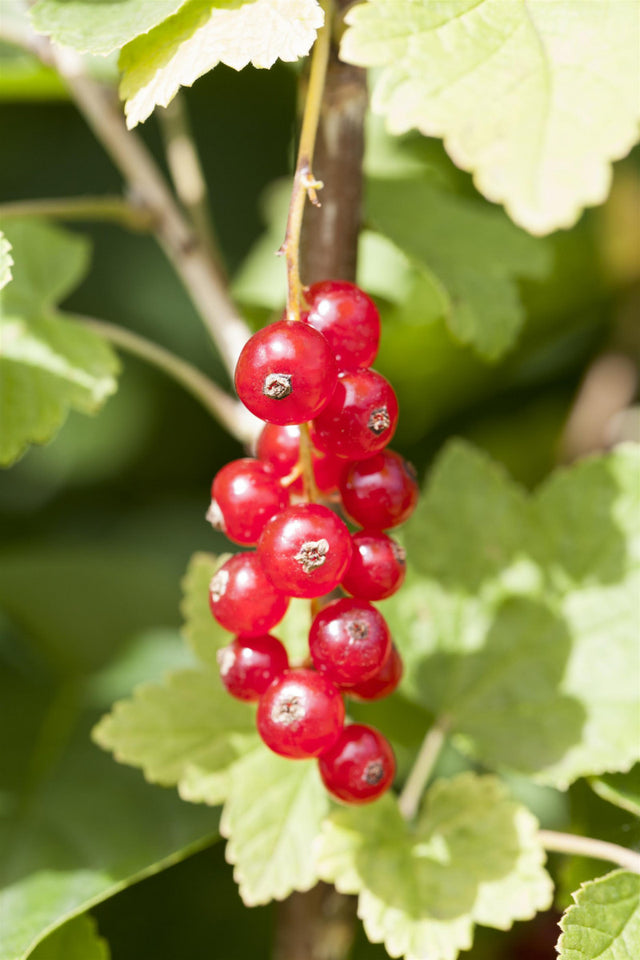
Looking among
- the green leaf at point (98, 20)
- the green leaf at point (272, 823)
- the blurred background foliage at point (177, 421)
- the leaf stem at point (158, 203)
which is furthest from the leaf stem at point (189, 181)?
the green leaf at point (272, 823)

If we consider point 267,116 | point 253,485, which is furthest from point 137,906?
point 267,116

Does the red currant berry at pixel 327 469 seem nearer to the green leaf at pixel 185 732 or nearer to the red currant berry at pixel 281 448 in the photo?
the red currant berry at pixel 281 448

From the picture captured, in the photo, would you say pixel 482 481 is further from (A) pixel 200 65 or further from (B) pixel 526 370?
(B) pixel 526 370

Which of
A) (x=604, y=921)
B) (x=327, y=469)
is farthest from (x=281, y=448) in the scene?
(x=604, y=921)

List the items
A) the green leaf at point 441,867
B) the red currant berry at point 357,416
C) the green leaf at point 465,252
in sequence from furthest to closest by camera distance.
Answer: the green leaf at point 465,252 < the green leaf at point 441,867 < the red currant berry at point 357,416

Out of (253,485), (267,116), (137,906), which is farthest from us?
(267,116)

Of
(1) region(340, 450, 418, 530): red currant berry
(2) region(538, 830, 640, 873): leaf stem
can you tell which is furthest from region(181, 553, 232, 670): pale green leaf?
(2) region(538, 830, 640, 873): leaf stem
